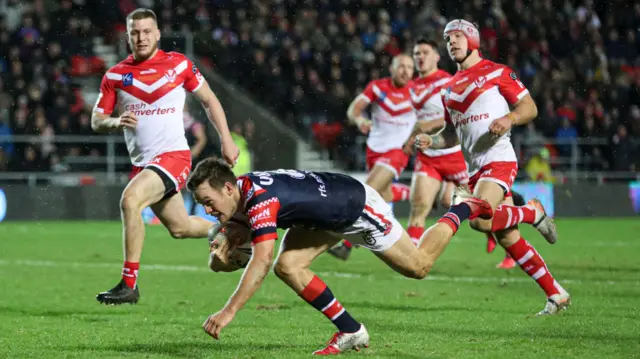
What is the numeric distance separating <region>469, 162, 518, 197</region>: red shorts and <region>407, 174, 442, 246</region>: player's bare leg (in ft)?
10.0

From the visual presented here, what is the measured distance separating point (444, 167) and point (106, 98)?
4.29 m

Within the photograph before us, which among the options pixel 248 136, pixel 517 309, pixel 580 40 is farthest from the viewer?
pixel 580 40

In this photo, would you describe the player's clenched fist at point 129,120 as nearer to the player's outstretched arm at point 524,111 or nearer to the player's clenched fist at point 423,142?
the player's clenched fist at point 423,142

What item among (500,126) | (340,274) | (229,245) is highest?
(500,126)

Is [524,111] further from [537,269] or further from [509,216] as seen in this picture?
[537,269]

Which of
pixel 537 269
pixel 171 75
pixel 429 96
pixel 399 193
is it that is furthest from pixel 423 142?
pixel 399 193

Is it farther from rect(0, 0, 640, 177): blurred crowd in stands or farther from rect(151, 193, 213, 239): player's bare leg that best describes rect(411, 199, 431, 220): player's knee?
rect(0, 0, 640, 177): blurred crowd in stands

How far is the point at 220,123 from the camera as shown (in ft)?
28.4

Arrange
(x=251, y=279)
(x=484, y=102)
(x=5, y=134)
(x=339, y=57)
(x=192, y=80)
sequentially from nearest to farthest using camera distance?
(x=251, y=279)
(x=484, y=102)
(x=192, y=80)
(x=5, y=134)
(x=339, y=57)

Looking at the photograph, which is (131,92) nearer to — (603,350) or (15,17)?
(603,350)

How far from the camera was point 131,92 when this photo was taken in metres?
8.59

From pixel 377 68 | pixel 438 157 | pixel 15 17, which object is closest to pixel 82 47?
pixel 15 17

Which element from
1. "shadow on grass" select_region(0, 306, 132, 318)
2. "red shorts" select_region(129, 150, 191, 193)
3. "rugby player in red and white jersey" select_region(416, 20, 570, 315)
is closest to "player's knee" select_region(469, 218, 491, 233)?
"rugby player in red and white jersey" select_region(416, 20, 570, 315)

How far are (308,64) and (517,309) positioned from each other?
17893 mm
